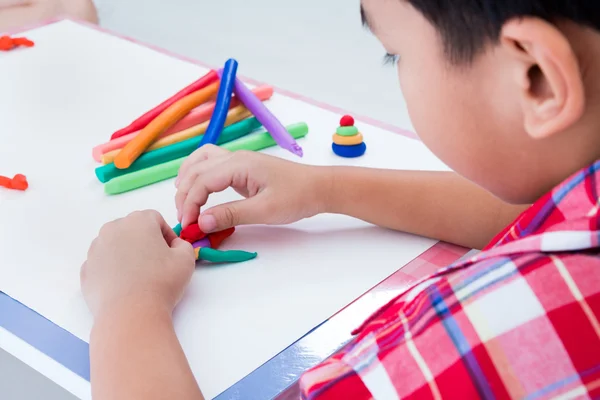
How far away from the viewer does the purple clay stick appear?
2.35 ft

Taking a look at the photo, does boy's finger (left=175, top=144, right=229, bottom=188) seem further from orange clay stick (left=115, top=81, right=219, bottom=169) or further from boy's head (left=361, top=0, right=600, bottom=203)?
boy's head (left=361, top=0, right=600, bottom=203)

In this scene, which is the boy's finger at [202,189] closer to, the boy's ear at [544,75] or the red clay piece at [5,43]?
the boy's ear at [544,75]

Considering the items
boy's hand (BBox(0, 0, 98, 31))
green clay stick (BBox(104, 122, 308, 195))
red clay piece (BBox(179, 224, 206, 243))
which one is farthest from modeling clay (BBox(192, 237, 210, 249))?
boy's hand (BBox(0, 0, 98, 31))

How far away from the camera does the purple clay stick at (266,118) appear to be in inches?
28.2

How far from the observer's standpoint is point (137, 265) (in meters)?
0.52

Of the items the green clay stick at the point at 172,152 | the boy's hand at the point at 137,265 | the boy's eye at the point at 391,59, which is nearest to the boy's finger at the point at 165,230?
the boy's hand at the point at 137,265

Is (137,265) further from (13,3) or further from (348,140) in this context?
(13,3)

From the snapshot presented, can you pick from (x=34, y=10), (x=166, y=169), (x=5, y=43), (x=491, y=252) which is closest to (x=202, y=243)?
(x=166, y=169)

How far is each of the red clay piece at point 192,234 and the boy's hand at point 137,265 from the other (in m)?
0.01

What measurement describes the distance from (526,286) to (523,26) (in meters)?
0.11

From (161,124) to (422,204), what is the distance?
25cm

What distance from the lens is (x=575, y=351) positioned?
0.32 m

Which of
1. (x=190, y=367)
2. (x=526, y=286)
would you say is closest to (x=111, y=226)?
(x=190, y=367)

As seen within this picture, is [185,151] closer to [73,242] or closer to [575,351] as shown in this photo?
[73,242]
